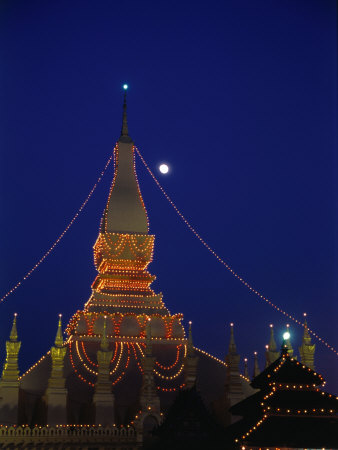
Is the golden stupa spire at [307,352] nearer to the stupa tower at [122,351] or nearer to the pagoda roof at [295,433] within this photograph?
the stupa tower at [122,351]

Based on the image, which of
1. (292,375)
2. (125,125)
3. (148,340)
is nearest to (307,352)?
(148,340)

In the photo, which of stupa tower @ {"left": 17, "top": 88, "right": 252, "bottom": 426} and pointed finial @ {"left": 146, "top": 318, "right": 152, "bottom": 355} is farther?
pointed finial @ {"left": 146, "top": 318, "right": 152, "bottom": 355}

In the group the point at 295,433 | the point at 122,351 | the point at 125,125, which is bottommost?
the point at 295,433

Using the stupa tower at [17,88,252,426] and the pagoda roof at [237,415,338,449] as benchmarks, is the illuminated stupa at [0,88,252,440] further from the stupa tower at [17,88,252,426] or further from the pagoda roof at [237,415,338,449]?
the pagoda roof at [237,415,338,449]

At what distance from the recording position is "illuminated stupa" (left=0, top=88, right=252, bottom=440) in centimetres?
3108

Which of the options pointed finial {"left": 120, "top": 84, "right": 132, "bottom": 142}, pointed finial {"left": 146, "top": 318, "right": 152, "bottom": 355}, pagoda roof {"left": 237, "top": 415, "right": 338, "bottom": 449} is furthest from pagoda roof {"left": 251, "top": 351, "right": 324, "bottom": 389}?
pointed finial {"left": 120, "top": 84, "right": 132, "bottom": 142}

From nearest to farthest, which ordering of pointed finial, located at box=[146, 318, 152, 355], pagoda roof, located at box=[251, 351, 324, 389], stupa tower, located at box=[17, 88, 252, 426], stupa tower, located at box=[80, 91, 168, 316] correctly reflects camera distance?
pagoda roof, located at box=[251, 351, 324, 389], stupa tower, located at box=[17, 88, 252, 426], pointed finial, located at box=[146, 318, 152, 355], stupa tower, located at box=[80, 91, 168, 316]

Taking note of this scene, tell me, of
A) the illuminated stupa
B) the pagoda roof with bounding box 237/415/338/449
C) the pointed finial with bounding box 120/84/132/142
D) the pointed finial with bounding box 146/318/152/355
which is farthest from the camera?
the pointed finial with bounding box 120/84/132/142

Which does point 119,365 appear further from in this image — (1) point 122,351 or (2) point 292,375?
(2) point 292,375

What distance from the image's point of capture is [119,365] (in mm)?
34188

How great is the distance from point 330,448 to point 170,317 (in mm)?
15868

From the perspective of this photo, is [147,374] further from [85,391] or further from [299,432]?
[299,432]

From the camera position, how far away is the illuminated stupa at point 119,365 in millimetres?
31078

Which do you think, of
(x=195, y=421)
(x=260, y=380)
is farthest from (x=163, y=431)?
(x=260, y=380)
